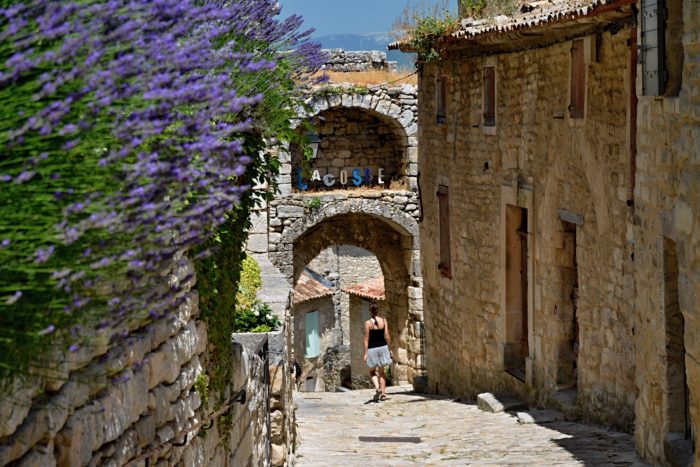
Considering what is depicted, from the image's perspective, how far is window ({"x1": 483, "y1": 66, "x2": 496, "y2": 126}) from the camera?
46.1ft

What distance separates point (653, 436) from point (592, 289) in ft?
9.87

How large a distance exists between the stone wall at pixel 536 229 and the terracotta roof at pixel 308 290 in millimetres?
14820

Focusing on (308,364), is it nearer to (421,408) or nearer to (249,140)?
(421,408)

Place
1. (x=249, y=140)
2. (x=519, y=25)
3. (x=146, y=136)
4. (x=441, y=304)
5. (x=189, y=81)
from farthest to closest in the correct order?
1. (x=441, y=304)
2. (x=519, y=25)
3. (x=249, y=140)
4. (x=189, y=81)
5. (x=146, y=136)

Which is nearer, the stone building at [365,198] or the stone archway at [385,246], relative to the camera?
the stone building at [365,198]

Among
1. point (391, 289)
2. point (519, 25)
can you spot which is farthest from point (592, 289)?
point (391, 289)

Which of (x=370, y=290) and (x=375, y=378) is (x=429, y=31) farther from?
(x=370, y=290)

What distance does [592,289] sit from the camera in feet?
35.8

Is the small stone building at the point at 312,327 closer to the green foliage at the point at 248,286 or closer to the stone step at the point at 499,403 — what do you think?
the stone step at the point at 499,403

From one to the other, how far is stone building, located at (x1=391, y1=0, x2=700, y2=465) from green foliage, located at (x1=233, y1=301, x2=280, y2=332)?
2.95m

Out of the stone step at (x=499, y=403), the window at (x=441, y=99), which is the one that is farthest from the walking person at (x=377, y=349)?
the stone step at (x=499, y=403)

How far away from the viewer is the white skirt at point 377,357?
16.6 meters

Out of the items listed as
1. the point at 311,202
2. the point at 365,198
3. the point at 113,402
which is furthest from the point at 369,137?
the point at 113,402

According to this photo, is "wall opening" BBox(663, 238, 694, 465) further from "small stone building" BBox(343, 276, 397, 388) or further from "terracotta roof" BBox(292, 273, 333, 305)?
"terracotta roof" BBox(292, 273, 333, 305)
